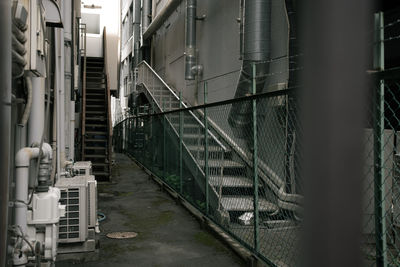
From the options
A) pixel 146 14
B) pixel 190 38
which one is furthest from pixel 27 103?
pixel 146 14

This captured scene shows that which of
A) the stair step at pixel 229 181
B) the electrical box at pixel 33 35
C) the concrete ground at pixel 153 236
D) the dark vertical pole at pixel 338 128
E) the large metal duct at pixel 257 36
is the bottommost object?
the concrete ground at pixel 153 236

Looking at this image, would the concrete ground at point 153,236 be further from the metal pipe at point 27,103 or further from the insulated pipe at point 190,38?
the insulated pipe at point 190,38

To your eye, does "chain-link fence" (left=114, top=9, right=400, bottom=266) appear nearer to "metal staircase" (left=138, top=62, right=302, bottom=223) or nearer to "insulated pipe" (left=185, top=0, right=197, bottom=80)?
"metal staircase" (left=138, top=62, right=302, bottom=223)

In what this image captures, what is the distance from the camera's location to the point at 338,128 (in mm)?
559

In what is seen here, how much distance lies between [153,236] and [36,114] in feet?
9.93

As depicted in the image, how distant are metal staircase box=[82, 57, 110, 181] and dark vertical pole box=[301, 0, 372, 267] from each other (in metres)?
10.5

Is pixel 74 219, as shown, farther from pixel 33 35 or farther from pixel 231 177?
pixel 231 177

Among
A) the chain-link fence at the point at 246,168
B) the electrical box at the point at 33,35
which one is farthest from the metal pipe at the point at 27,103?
the chain-link fence at the point at 246,168

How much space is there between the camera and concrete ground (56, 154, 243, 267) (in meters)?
4.76

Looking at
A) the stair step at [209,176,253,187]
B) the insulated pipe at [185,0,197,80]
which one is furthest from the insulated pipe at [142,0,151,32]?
the stair step at [209,176,253,187]

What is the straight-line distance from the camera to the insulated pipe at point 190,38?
11.6 meters

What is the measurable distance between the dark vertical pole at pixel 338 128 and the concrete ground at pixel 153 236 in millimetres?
4306

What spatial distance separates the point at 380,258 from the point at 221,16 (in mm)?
8126

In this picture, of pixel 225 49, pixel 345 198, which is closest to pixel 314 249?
pixel 345 198
